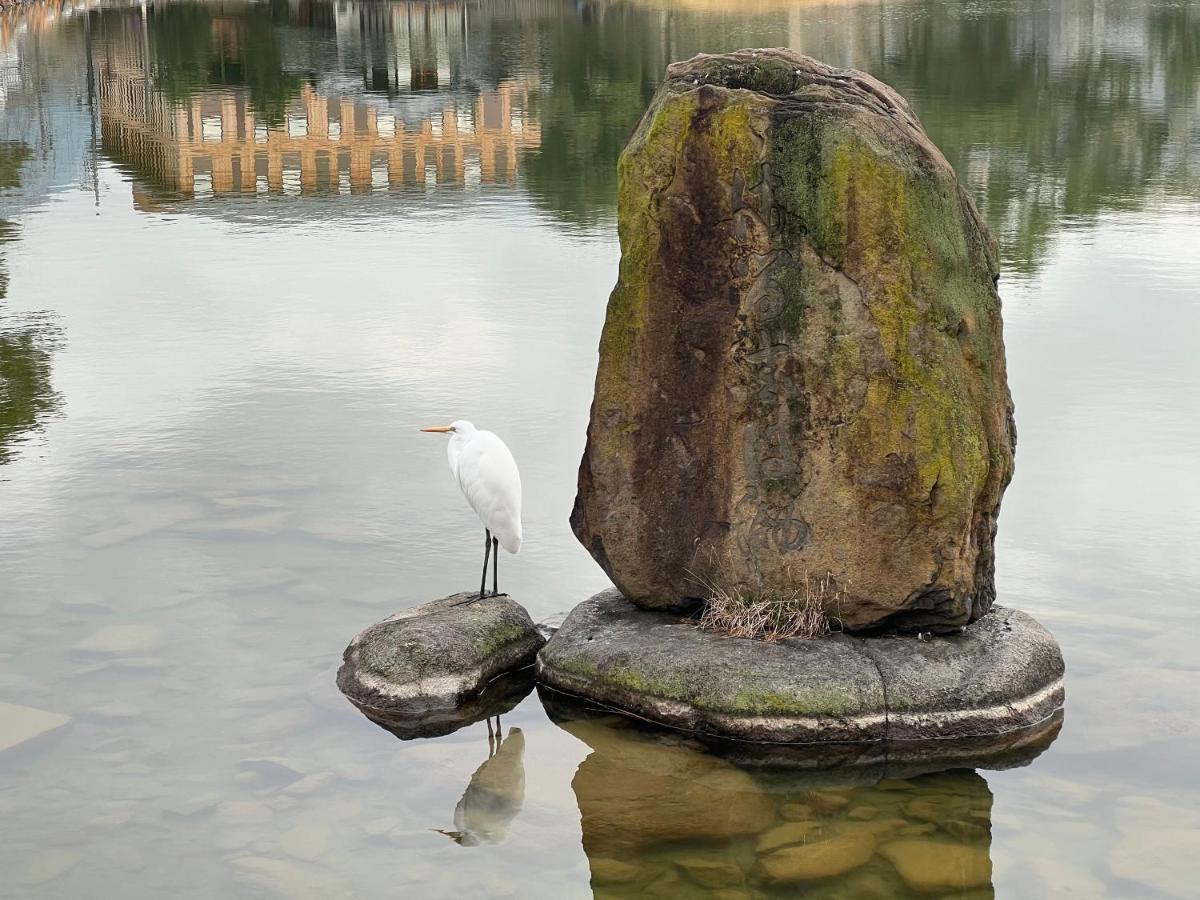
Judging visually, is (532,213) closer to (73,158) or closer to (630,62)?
(73,158)

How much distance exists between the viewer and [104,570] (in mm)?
12617

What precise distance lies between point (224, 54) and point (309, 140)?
19291 millimetres

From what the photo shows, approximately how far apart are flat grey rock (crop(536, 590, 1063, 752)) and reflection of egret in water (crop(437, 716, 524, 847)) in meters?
0.61

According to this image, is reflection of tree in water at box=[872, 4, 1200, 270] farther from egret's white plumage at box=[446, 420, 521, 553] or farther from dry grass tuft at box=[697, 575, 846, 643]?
dry grass tuft at box=[697, 575, 846, 643]

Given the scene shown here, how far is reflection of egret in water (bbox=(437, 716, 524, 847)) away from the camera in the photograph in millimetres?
9211

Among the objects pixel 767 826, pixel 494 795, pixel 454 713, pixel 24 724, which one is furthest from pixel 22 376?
pixel 767 826

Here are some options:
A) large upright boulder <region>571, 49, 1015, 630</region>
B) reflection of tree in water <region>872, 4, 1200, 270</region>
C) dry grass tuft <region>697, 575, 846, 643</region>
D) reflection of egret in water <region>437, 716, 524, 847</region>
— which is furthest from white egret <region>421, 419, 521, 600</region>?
reflection of tree in water <region>872, 4, 1200, 270</region>

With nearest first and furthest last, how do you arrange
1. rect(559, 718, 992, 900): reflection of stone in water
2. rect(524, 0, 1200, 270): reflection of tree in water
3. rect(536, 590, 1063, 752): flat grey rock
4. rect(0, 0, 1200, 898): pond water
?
rect(559, 718, 992, 900): reflection of stone in water
rect(0, 0, 1200, 898): pond water
rect(536, 590, 1063, 752): flat grey rock
rect(524, 0, 1200, 270): reflection of tree in water

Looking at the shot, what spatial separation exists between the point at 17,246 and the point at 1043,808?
20.2 meters

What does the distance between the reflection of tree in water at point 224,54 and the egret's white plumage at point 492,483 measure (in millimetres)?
34621

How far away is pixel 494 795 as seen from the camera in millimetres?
9648

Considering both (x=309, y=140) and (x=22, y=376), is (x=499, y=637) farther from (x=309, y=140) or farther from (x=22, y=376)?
(x=309, y=140)

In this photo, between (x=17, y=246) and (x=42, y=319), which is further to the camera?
(x=17, y=246)

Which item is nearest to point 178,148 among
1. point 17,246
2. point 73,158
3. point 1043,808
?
point 73,158
